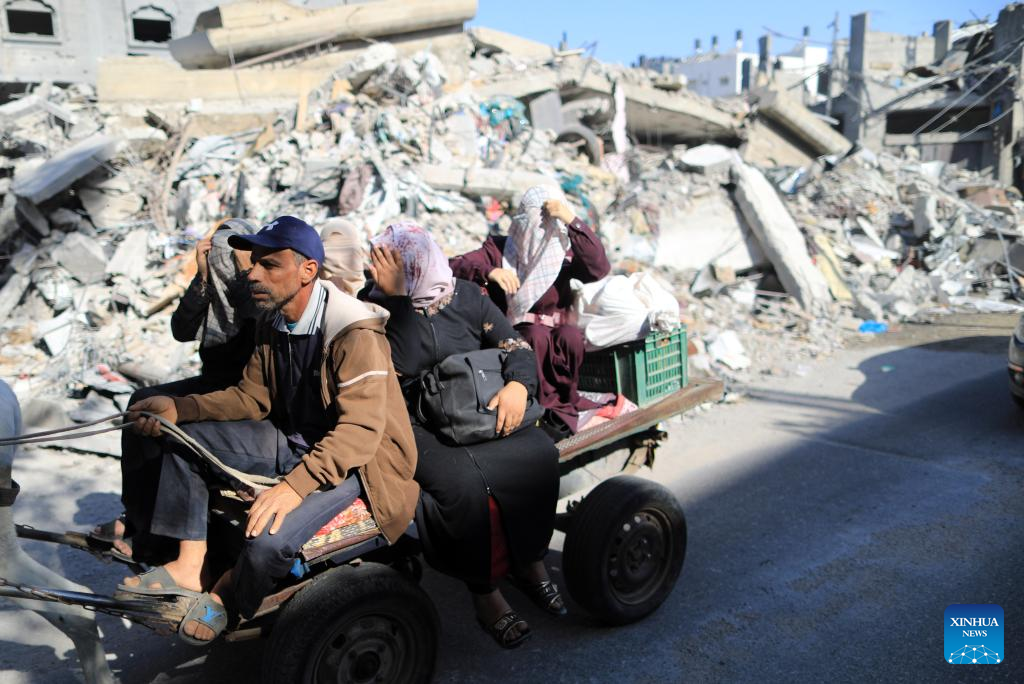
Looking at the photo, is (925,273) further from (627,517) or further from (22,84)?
(22,84)

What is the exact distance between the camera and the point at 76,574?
408 cm

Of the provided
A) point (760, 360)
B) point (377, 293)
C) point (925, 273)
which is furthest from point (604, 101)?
point (377, 293)

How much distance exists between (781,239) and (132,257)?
8.86 m

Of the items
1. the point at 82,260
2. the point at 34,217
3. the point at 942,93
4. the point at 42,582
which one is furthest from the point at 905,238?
the point at 942,93

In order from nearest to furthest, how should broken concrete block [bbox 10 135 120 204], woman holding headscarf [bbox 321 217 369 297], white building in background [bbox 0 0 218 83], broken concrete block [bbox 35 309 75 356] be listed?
woman holding headscarf [bbox 321 217 369 297] → broken concrete block [bbox 35 309 75 356] → broken concrete block [bbox 10 135 120 204] → white building in background [bbox 0 0 218 83]

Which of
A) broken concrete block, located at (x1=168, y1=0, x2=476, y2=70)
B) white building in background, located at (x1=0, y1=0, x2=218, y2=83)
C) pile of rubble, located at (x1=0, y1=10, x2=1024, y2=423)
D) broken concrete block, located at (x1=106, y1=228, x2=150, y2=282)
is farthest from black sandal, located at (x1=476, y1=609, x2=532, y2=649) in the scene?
white building in background, located at (x1=0, y1=0, x2=218, y2=83)

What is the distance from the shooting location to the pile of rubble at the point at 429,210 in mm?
8547

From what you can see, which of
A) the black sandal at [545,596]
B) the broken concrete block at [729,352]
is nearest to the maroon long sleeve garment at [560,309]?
the black sandal at [545,596]

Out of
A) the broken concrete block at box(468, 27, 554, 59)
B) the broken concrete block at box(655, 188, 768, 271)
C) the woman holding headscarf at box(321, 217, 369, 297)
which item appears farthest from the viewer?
the broken concrete block at box(468, 27, 554, 59)

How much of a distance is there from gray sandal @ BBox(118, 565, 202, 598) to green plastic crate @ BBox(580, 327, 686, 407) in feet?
7.26

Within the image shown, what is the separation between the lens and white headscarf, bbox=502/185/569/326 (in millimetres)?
3918

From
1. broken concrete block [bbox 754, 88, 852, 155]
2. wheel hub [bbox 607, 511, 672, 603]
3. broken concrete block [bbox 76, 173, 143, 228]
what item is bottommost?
wheel hub [bbox 607, 511, 672, 603]

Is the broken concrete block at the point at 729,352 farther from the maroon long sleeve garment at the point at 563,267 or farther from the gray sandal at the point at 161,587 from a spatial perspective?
the gray sandal at the point at 161,587

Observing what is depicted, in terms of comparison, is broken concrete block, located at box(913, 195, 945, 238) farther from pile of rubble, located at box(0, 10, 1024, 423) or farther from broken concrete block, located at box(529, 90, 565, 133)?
broken concrete block, located at box(529, 90, 565, 133)
